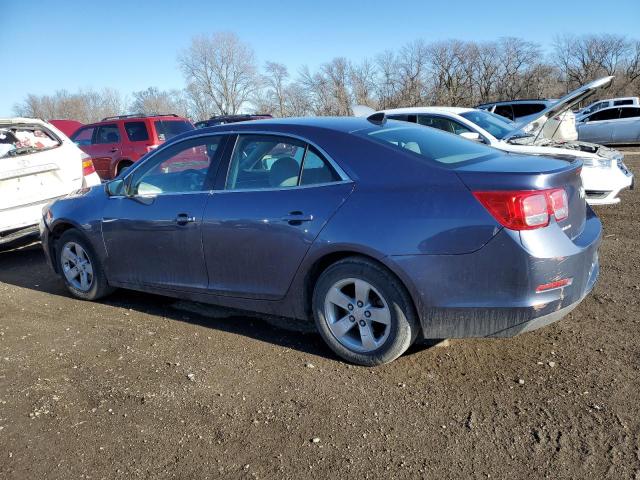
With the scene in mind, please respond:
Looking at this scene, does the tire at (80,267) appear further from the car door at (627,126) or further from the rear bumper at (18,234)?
the car door at (627,126)

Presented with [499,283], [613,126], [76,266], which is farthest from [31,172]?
[613,126]

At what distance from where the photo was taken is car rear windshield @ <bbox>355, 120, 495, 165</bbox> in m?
3.42

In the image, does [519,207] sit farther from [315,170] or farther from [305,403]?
[305,403]

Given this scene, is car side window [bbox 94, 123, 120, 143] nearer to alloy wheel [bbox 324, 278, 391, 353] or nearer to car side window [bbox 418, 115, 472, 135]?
car side window [bbox 418, 115, 472, 135]

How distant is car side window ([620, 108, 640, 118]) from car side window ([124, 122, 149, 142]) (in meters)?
16.2

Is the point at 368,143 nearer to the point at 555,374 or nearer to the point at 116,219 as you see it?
the point at 555,374

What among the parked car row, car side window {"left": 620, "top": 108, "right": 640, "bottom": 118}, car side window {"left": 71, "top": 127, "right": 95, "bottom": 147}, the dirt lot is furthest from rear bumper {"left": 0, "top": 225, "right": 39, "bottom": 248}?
car side window {"left": 620, "top": 108, "right": 640, "bottom": 118}

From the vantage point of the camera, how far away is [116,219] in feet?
14.9

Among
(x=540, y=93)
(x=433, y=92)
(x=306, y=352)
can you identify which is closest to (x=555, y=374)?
(x=306, y=352)

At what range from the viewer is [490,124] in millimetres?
8625

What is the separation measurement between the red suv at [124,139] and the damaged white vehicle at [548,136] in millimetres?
6006

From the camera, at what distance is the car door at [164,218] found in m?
4.04

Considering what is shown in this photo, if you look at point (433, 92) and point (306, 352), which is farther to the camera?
point (433, 92)

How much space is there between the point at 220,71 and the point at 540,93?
35.5 meters
